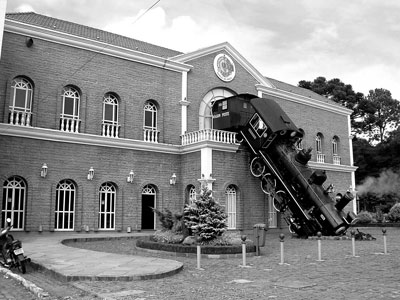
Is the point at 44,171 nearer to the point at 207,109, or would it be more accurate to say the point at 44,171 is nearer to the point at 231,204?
the point at 231,204

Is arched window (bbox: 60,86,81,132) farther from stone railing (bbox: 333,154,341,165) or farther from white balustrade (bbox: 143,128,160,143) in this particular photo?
stone railing (bbox: 333,154,341,165)

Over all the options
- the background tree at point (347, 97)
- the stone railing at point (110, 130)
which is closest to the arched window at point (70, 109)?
the stone railing at point (110, 130)

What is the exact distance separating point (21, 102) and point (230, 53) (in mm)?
12838

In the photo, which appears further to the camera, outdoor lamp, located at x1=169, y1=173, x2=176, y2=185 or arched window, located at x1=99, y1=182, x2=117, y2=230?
outdoor lamp, located at x1=169, y1=173, x2=176, y2=185

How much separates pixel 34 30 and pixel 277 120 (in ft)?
38.8

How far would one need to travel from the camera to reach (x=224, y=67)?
85.4 ft

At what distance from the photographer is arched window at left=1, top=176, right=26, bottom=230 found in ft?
58.2

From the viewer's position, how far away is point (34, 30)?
749 inches

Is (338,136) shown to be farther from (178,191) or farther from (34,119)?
(34,119)

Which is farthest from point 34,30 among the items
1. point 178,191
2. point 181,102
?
point 178,191

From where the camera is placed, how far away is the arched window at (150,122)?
22.5m

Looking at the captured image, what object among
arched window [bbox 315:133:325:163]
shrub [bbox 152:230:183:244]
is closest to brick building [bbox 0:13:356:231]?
shrub [bbox 152:230:183:244]

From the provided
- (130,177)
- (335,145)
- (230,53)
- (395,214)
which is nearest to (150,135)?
(130,177)

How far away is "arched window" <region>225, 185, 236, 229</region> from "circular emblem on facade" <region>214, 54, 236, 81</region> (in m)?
7.26
